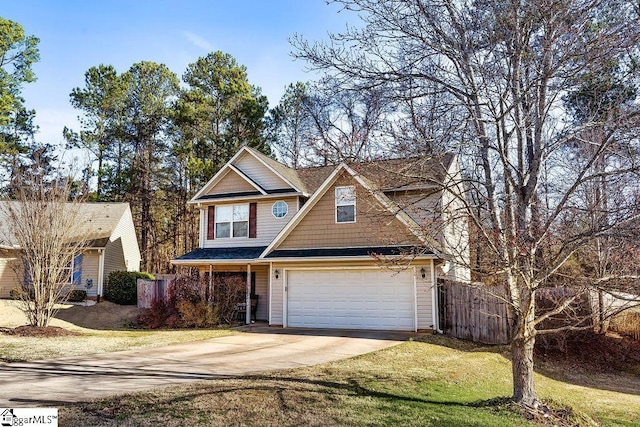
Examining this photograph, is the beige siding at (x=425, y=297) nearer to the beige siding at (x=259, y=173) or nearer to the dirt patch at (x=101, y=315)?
the beige siding at (x=259, y=173)

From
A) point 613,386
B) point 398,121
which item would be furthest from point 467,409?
point 613,386

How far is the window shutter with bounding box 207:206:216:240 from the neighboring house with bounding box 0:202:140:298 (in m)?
6.01

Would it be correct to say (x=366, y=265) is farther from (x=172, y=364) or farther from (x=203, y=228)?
(x=203, y=228)

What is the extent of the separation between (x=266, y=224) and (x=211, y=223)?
2.82 m

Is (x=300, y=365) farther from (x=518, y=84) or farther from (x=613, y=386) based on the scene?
(x=613, y=386)

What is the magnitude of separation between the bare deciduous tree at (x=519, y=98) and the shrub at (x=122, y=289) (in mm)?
19595

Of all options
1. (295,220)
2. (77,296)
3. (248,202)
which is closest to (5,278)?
(77,296)

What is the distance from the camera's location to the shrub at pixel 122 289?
2350cm

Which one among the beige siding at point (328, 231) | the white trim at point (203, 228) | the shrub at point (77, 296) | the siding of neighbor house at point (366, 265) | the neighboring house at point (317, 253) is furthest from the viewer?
the shrub at point (77, 296)

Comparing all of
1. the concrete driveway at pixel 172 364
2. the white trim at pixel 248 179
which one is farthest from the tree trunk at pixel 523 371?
the white trim at pixel 248 179

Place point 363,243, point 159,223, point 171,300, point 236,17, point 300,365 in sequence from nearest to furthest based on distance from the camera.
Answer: point 300,365 < point 236,17 < point 363,243 < point 171,300 < point 159,223

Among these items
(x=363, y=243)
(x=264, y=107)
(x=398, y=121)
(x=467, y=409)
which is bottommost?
(x=467, y=409)

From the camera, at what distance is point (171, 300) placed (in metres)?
18.2

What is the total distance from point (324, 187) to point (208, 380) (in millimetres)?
9744
